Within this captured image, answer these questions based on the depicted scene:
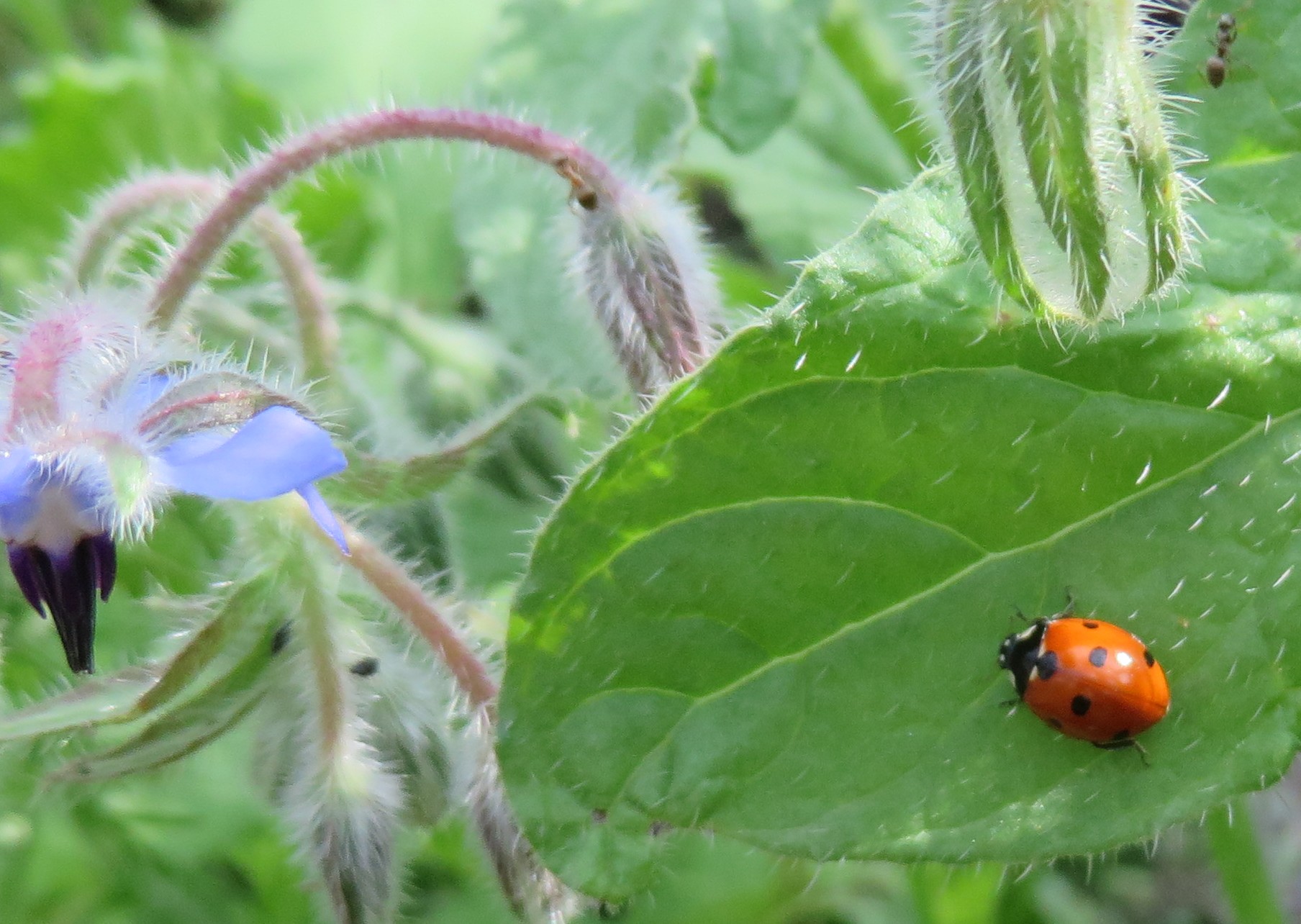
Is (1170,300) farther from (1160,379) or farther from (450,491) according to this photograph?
(450,491)

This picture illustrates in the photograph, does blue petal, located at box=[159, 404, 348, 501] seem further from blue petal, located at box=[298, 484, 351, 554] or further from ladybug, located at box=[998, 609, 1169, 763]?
ladybug, located at box=[998, 609, 1169, 763]

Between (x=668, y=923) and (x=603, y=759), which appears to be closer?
(x=603, y=759)

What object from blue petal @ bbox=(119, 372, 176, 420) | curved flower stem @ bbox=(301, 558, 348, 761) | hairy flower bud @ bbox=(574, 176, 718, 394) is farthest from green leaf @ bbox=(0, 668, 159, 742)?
hairy flower bud @ bbox=(574, 176, 718, 394)

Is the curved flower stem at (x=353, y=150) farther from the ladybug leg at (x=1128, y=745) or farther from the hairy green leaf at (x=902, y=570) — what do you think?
the ladybug leg at (x=1128, y=745)

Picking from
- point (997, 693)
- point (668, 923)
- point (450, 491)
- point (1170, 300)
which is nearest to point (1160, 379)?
point (1170, 300)

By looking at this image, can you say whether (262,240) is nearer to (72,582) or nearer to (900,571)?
(72,582)

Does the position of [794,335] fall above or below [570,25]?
below

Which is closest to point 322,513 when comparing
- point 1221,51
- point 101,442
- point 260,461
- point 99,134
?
point 260,461
